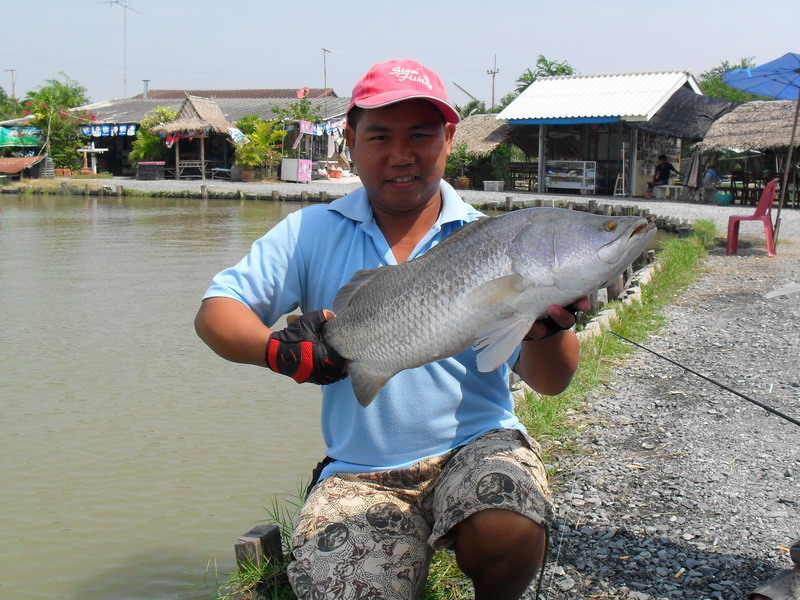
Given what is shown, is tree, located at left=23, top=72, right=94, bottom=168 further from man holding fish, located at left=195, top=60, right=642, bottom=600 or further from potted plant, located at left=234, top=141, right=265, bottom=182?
man holding fish, located at left=195, top=60, right=642, bottom=600

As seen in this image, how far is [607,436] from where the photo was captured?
4348 millimetres

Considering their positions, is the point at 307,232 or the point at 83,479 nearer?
the point at 307,232

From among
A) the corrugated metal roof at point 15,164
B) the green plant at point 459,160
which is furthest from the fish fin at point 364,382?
the corrugated metal roof at point 15,164

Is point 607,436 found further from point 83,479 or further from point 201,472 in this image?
point 83,479

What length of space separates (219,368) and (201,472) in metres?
2.13

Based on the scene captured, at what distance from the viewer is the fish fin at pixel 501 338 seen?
2055 millimetres

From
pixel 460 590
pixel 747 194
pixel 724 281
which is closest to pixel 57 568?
pixel 460 590

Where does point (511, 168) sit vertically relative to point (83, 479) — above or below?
above

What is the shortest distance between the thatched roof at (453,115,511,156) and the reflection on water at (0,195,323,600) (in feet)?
64.5

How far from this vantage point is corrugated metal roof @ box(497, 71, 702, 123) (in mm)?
24750

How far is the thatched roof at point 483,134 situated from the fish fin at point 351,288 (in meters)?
25.6

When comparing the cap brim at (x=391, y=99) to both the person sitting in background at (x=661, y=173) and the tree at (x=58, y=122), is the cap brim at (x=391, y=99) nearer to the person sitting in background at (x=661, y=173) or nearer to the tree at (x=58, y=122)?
the person sitting in background at (x=661, y=173)

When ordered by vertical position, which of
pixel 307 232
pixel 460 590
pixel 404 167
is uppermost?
pixel 404 167

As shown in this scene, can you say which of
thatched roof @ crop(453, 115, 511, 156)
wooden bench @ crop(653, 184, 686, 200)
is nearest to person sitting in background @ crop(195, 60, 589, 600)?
wooden bench @ crop(653, 184, 686, 200)
